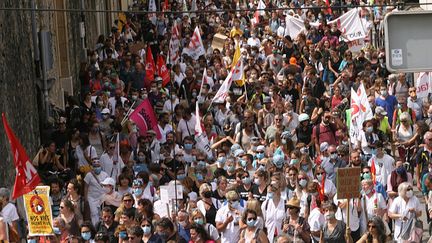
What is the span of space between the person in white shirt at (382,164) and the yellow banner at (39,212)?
5.23m

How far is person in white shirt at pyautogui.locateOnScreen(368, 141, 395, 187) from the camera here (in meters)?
21.4

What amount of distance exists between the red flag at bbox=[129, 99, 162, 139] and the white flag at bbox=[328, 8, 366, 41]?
9484mm

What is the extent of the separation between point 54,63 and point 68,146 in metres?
6.84

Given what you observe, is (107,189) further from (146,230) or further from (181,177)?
(146,230)

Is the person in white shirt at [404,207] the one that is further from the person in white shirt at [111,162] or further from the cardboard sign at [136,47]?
the cardboard sign at [136,47]

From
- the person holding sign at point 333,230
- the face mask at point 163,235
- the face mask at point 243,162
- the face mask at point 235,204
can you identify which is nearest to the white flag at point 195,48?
the face mask at point 243,162

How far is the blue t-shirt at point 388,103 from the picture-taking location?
84.4 ft

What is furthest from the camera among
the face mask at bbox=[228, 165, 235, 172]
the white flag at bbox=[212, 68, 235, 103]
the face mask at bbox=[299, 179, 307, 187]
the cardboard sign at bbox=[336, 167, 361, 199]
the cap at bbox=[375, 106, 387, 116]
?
the white flag at bbox=[212, 68, 235, 103]

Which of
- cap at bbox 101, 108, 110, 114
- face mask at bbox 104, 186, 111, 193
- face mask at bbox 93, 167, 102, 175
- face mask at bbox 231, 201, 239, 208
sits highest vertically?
cap at bbox 101, 108, 110, 114

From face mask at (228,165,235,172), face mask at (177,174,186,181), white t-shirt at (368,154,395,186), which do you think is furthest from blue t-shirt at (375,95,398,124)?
face mask at (177,174,186,181)

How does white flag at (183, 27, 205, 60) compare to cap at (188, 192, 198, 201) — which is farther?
white flag at (183, 27, 205, 60)

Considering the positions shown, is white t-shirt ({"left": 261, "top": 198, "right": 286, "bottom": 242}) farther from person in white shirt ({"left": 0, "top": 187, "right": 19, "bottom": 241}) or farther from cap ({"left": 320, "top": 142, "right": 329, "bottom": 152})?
cap ({"left": 320, "top": 142, "right": 329, "bottom": 152})

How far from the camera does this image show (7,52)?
80.4 ft

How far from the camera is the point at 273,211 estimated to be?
1934cm
